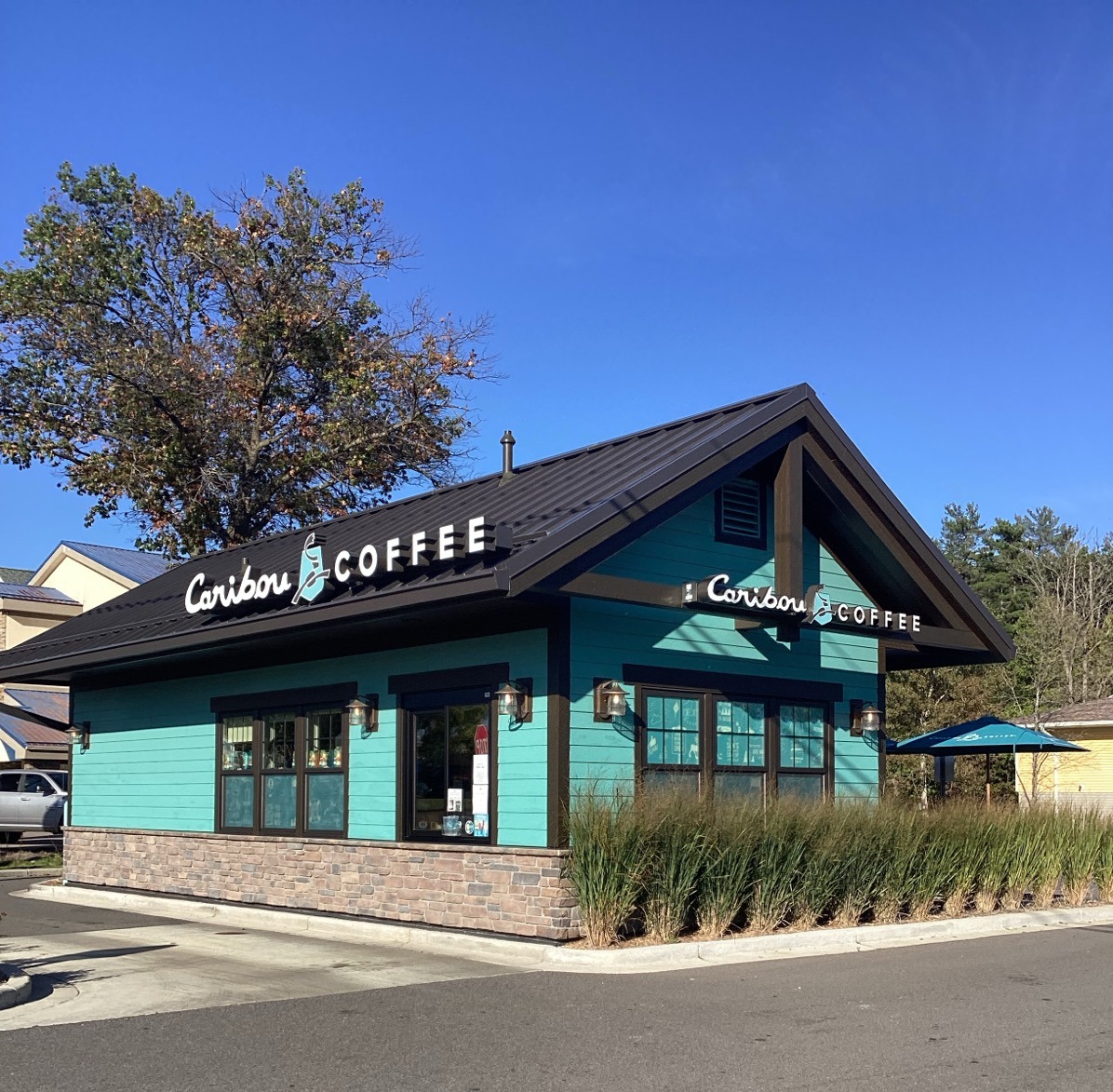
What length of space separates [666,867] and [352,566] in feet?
15.0

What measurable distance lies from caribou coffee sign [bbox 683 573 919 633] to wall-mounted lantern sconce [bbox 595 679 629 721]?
46.4 inches

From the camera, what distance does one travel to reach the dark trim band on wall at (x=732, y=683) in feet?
48.4

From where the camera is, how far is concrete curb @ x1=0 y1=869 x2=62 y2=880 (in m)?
24.1

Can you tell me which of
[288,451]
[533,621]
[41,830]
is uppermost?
[288,451]

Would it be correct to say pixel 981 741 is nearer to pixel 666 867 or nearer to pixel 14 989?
pixel 666 867

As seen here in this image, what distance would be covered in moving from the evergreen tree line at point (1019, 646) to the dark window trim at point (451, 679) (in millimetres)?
5846

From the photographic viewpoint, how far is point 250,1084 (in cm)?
761

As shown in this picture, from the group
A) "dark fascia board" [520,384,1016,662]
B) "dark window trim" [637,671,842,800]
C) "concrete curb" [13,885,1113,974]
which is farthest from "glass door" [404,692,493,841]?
"dark fascia board" [520,384,1016,662]

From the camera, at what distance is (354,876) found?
1570cm

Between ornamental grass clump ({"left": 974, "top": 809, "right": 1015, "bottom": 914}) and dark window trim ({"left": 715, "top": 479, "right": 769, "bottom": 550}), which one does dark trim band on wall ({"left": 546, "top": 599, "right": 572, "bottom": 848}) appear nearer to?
dark window trim ({"left": 715, "top": 479, "right": 769, "bottom": 550})

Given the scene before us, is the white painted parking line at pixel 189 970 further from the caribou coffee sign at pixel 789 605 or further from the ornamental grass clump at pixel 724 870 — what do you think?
the caribou coffee sign at pixel 789 605

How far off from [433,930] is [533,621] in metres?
3.32

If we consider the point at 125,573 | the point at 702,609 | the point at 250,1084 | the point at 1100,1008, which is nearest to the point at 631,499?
the point at 702,609

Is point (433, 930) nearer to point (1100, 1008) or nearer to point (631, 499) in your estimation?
point (631, 499)
